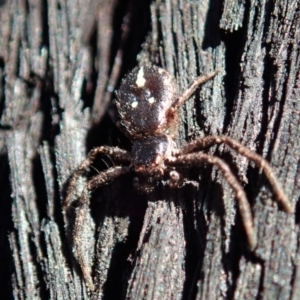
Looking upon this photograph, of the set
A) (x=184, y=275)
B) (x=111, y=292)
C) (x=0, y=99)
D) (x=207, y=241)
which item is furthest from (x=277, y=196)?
(x=0, y=99)

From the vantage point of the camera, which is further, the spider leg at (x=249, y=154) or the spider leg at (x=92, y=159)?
the spider leg at (x=92, y=159)

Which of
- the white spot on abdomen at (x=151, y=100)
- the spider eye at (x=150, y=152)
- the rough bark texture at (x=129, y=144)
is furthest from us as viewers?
the white spot on abdomen at (x=151, y=100)

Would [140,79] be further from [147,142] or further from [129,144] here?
[129,144]

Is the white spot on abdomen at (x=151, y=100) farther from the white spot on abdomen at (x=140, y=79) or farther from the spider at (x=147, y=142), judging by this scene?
the white spot on abdomen at (x=140, y=79)

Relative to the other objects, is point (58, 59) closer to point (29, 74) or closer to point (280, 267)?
point (29, 74)

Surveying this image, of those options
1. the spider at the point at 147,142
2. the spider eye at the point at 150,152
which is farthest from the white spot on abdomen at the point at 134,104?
the spider eye at the point at 150,152

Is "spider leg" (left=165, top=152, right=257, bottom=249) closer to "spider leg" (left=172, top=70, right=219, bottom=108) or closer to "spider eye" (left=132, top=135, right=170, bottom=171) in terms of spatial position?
"spider eye" (left=132, top=135, right=170, bottom=171)

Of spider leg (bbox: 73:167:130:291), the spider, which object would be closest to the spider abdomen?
the spider
